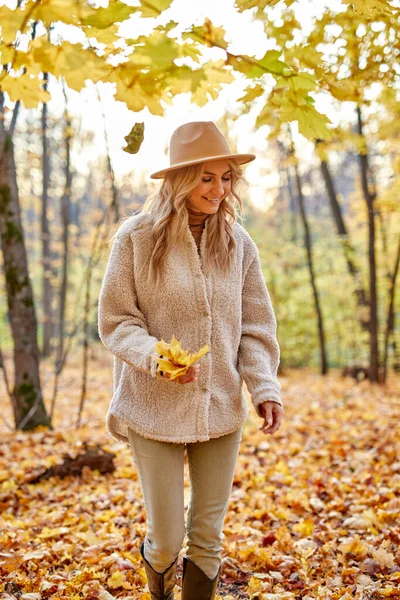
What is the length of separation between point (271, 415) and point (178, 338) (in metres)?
0.51

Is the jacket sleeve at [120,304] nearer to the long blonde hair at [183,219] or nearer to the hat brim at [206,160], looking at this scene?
the long blonde hair at [183,219]

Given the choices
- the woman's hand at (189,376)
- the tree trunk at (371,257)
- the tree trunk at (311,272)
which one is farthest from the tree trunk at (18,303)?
the tree trunk at (311,272)

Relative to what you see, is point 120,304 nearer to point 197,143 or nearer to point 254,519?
point 197,143

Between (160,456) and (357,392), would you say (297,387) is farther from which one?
(160,456)

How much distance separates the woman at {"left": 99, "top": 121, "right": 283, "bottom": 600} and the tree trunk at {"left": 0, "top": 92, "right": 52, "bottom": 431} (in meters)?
4.24

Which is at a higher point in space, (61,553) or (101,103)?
(101,103)

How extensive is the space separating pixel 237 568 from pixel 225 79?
2555mm

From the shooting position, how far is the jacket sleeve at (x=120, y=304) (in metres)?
2.18

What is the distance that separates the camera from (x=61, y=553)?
319 cm

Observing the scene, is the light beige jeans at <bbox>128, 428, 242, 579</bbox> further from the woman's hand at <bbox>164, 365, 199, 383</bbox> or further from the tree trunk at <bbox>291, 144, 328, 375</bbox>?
the tree trunk at <bbox>291, 144, 328, 375</bbox>

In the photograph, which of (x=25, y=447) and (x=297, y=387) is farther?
(x=297, y=387)

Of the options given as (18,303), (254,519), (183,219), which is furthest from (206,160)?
(18,303)

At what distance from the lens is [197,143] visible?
2.29m

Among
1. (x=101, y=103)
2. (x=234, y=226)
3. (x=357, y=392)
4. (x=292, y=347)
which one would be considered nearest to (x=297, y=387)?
(x=357, y=392)
